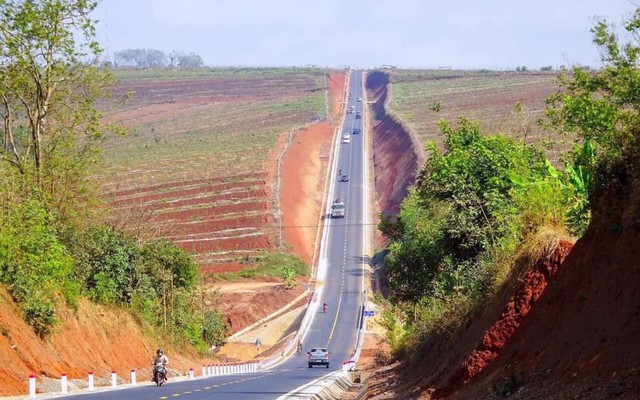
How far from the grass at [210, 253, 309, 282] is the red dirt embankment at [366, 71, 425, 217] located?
36.3 feet

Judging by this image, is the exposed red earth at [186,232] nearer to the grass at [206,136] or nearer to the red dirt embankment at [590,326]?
the grass at [206,136]

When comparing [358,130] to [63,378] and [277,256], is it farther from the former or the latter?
[63,378]

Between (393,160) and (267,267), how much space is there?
37.5 metres

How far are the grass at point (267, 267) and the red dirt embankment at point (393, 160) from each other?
11.1m

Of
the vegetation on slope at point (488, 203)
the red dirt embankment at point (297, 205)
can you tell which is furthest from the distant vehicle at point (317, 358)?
the red dirt embankment at point (297, 205)

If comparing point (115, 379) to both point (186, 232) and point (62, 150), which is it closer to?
point (62, 150)

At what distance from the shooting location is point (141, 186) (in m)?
121

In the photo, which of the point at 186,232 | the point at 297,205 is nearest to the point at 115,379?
the point at 186,232

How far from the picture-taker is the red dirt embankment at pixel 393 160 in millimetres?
109125

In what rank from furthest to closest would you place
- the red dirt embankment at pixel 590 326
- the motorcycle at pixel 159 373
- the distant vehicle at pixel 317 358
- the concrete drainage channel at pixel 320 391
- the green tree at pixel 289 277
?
the green tree at pixel 289 277 < the distant vehicle at pixel 317 358 < the motorcycle at pixel 159 373 < the concrete drainage channel at pixel 320 391 < the red dirt embankment at pixel 590 326

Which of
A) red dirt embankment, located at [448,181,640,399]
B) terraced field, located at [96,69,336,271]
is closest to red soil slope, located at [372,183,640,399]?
red dirt embankment, located at [448,181,640,399]

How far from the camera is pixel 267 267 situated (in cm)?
9650

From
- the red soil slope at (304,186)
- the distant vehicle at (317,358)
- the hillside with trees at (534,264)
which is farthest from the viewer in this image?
the red soil slope at (304,186)

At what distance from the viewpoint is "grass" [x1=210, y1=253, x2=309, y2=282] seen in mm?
94062
